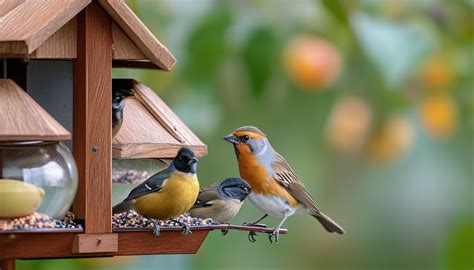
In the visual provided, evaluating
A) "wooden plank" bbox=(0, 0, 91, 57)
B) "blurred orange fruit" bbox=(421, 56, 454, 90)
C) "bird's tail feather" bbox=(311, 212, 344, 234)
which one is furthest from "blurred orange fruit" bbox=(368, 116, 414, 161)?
"wooden plank" bbox=(0, 0, 91, 57)

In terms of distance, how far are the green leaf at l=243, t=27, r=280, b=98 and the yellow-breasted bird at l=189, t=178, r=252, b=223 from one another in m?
1.31

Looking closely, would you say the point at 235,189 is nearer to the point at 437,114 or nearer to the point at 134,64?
the point at 134,64

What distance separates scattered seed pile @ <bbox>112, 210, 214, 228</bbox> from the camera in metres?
4.79

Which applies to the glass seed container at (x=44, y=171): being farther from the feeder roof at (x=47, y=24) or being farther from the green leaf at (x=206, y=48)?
the green leaf at (x=206, y=48)

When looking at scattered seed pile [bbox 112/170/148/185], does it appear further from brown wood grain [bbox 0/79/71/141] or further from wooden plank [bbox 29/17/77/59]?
brown wood grain [bbox 0/79/71/141]

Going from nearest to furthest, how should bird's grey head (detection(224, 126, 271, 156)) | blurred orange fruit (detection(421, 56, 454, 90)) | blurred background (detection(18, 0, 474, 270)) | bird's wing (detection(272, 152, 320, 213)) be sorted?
bird's grey head (detection(224, 126, 271, 156)) → bird's wing (detection(272, 152, 320, 213)) → blurred background (detection(18, 0, 474, 270)) → blurred orange fruit (detection(421, 56, 454, 90))

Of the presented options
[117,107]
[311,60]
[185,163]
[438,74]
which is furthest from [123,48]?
[438,74]

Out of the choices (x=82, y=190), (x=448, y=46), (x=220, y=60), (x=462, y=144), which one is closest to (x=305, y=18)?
(x=448, y=46)

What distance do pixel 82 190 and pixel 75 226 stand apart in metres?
0.13

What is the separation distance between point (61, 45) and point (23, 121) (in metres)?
0.46

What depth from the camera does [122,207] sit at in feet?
16.1

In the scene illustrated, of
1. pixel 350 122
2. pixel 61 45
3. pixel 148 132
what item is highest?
pixel 350 122

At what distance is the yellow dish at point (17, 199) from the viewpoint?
4.32m

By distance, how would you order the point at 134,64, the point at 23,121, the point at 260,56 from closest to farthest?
1. the point at 23,121
2. the point at 134,64
3. the point at 260,56
